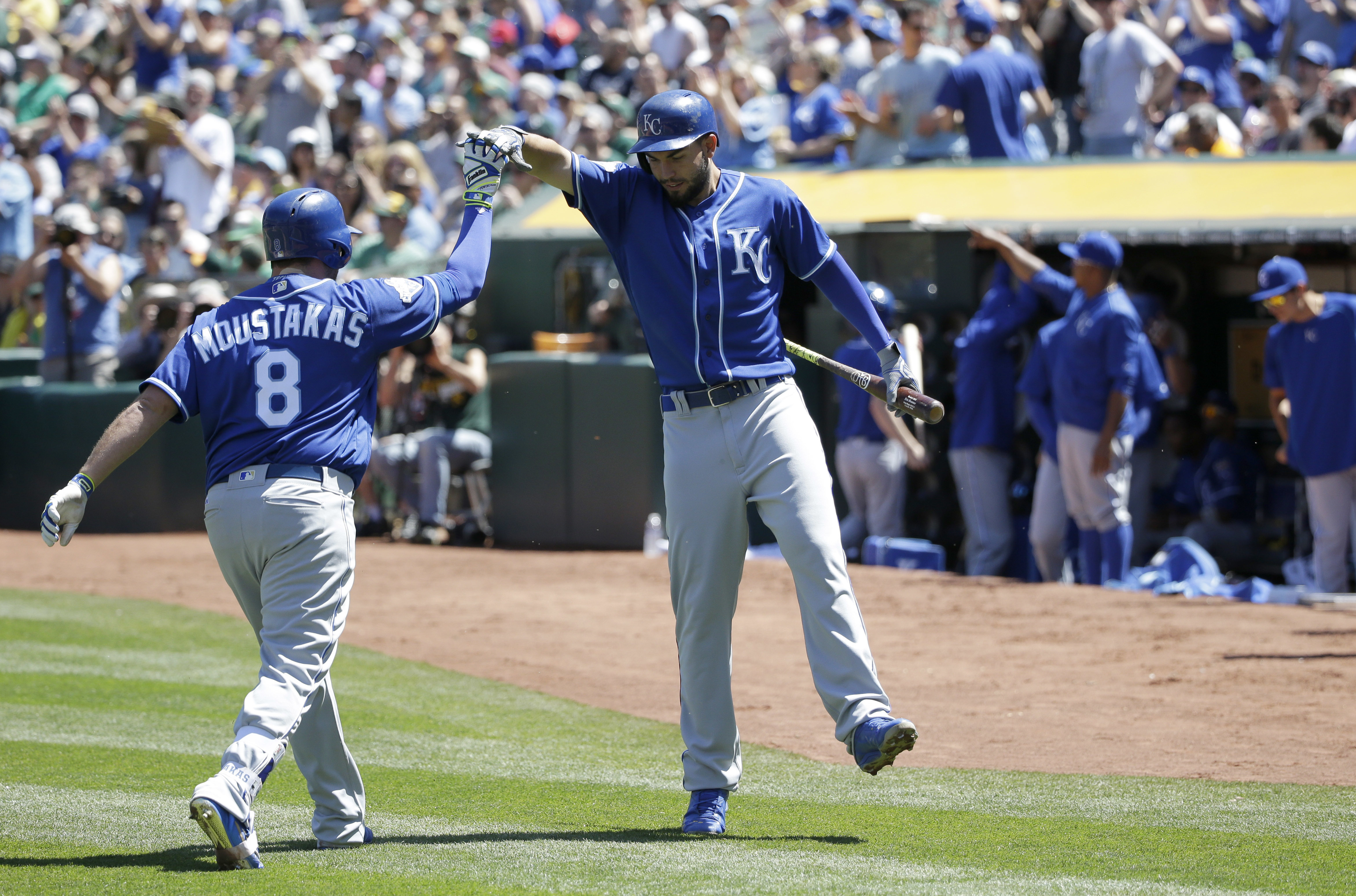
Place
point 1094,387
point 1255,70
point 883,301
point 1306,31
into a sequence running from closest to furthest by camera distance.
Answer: point 1094,387
point 883,301
point 1255,70
point 1306,31

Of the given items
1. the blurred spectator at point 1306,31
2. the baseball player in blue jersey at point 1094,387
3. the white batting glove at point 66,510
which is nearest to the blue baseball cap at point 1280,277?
the baseball player in blue jersey at point 1094,387

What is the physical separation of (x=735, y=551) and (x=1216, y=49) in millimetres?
9781

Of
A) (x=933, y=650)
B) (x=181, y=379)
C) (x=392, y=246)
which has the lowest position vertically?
(x=933, y=650)

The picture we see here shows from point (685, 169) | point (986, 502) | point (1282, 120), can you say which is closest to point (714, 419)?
point (685, 169)

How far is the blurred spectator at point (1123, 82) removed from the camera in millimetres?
12320

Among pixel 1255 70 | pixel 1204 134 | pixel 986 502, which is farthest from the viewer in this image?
pixel 1255 70

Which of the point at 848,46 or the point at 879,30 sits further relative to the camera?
the point at 848,46

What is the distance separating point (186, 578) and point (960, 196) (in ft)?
19.2

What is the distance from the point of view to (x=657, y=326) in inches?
188

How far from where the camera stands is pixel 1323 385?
30.3 feet

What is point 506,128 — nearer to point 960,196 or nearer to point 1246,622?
point 1246,622

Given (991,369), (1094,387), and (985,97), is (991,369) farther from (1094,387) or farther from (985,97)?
(985,97)

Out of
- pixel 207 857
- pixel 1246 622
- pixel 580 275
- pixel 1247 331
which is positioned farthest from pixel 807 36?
pixel 207 857

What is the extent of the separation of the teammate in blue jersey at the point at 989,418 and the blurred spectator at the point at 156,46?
12.3 m
